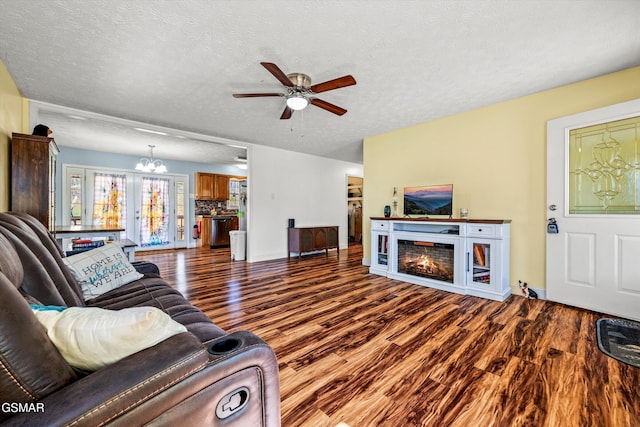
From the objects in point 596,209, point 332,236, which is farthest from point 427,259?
point 332,236

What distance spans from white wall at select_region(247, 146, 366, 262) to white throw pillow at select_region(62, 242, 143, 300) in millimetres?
3152

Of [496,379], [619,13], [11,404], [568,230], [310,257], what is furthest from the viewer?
[310,257]

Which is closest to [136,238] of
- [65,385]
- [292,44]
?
[292,44]

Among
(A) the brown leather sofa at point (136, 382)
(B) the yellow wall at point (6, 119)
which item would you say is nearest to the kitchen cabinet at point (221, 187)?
(B) the yellow wall at point (6, 119)

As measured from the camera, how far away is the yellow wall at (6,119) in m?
2.48

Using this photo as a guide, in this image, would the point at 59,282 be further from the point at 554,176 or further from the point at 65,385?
the point at 554,176

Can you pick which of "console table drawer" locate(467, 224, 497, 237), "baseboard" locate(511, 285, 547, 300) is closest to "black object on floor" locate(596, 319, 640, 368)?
"baseboard" locate(511, 285, 547, 300)

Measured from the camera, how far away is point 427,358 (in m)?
1.84

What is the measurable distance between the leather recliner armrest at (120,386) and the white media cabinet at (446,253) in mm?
3287

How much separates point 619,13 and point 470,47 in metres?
0.91

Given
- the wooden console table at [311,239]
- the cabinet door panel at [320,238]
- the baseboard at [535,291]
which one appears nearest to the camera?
the baseboard at [535,291]

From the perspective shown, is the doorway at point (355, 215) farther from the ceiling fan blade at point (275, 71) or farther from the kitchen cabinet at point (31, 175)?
the kitchen cabinet at point (31, 175)

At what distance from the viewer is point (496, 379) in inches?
63.4

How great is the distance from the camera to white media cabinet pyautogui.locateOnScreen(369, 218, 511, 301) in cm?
305
